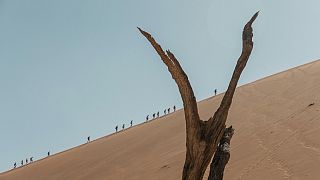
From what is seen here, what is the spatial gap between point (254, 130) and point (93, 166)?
28.4 feet

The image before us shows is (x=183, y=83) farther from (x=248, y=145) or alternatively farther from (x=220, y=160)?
(x=248, y=145)

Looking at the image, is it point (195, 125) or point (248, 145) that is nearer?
point (195, 125)

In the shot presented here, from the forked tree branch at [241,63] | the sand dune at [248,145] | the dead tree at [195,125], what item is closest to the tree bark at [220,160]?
the dead tree at [195,125]

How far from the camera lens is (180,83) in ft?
14.9

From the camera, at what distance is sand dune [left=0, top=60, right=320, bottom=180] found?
41.0 feet

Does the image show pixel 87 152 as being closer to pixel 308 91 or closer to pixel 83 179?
pixel 83 179

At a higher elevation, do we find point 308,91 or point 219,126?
point 308,91

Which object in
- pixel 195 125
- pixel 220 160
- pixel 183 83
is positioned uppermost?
pixel 183 83

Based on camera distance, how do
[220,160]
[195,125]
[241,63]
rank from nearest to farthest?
[195,125], [241,63], [220,160]

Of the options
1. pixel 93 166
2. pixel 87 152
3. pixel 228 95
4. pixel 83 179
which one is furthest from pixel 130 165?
pixel 228 95

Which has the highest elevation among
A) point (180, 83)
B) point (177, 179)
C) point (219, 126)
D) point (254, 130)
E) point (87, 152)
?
point (87, 152)

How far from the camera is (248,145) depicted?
15281mm

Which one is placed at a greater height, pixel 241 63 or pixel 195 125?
pixel 241 63

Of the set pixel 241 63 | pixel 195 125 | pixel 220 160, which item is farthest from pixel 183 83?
pixel 220 160
